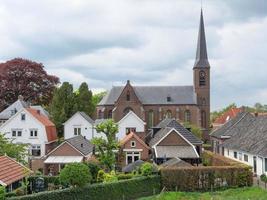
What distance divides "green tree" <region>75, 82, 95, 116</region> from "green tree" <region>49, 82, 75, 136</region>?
1405 millimetres

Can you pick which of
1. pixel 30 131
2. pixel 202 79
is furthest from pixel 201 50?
pixel 30 131

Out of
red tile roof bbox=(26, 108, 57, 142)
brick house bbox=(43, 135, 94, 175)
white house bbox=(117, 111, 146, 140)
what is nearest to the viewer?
brick house bbox=(43, 135, 94, 175)

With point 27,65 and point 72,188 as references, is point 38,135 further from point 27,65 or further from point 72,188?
point 72,188

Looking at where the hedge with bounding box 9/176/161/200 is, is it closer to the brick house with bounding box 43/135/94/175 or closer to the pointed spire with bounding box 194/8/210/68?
the brick house with bounding box 43/135/94/175

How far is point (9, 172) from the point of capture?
33000mm

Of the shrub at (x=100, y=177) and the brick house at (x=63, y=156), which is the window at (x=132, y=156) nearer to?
the brick house at (x=63, y=156)

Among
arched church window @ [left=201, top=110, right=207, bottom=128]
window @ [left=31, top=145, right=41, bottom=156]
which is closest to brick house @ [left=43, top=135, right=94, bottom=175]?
window @ [left=31, top=145, right=41, bottom=156]

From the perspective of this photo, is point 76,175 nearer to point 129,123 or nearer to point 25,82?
point 129,123

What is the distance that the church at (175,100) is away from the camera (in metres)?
89.0

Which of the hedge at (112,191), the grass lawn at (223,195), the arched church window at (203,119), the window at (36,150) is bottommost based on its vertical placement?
the grass lawn at (223,195)

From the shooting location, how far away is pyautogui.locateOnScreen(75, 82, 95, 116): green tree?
3211 inches

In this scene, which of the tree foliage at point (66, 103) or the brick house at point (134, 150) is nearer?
the brick house at point (134, 150)

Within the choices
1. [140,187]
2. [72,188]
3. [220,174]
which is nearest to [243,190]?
[220,174]

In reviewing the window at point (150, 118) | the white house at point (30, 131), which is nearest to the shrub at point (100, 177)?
the white house at point (30, 131)
